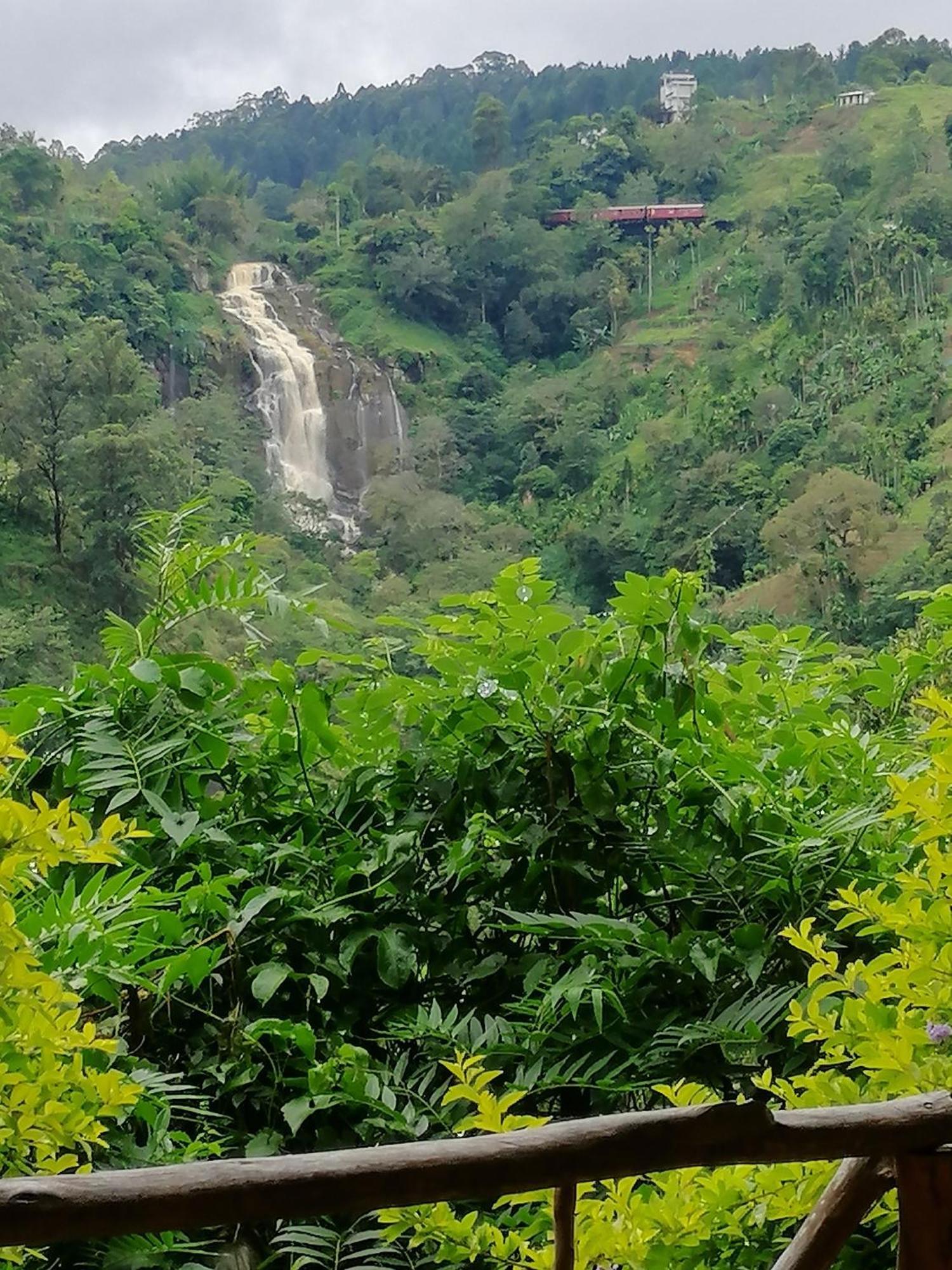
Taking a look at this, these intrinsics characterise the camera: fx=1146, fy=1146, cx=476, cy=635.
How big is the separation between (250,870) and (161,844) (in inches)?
2.5

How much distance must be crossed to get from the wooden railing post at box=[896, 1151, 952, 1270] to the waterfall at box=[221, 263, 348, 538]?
24.8ft

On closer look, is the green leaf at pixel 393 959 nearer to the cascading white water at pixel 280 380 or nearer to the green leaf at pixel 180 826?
the green leaf at pixel 180 826

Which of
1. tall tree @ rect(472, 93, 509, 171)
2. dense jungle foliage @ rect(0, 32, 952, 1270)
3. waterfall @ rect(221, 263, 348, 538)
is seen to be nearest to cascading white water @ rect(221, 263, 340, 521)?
waterfall @ rect(221, 263, 348, 538)

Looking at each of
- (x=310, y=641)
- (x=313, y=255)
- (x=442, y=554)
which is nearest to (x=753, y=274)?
(x=313, y=255)

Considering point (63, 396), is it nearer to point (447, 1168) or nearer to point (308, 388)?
point (447, 1168)

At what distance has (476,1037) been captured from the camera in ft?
2.21

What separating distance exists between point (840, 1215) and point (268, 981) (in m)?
0.33

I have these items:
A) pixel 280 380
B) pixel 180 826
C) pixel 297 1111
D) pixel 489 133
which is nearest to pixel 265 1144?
pixel 297 1111

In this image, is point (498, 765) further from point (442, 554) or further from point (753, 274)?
Result: point (753, 274)

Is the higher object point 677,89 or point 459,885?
point 677,89

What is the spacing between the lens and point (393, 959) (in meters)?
Answer: 0.69

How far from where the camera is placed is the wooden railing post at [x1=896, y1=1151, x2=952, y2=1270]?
434 millimetres

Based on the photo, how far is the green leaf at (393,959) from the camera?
682 mm

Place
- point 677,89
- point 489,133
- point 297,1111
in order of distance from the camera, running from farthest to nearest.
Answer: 1. point 677,89
2. point 489,133
3. point 297,1111
